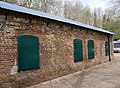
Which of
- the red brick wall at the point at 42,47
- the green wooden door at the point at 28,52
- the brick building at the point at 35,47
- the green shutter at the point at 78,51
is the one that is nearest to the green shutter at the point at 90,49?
the red brick wall at the point at 42,47

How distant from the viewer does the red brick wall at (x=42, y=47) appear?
7105 mm

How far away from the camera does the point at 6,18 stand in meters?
→ 7.08

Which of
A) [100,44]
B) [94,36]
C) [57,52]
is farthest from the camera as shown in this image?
[100,44]

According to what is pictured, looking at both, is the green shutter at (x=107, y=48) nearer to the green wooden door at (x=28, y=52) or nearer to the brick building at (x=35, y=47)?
the brick building at (x=35, y=47)

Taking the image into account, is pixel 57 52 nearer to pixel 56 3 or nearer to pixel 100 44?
pixel 100 44

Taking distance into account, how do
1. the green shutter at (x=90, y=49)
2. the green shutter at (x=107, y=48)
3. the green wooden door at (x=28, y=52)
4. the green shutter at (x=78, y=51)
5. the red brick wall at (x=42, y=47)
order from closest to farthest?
the red brick wall at (x=42, y=47)
the green wooden door at (x=28, y=52)
the green shutter at (x=78, y=51)
the green shutter at (x=90, y=49)
the green shutter at (x=107, y=48)

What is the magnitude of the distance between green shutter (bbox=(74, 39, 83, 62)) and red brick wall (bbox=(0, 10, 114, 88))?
294 mm

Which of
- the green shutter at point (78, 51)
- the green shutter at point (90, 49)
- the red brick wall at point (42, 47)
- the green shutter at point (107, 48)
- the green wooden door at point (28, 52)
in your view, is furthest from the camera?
the green shutter at point (107, 48)

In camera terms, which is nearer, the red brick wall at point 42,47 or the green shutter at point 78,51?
the red brick wall at point 42,47

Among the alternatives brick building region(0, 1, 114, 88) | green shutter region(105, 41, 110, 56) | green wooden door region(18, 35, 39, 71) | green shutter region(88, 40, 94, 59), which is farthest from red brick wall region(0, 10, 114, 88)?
green shutter region(105, 41, 110, 56)

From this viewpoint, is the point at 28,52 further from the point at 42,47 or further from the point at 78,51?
the point at 78,51

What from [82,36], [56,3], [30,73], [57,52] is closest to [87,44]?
[82,36]

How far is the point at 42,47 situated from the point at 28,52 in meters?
1.07

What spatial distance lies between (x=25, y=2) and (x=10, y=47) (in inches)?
828
